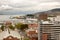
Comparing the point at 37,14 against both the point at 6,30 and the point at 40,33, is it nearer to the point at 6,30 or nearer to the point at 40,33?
the point at 40,33

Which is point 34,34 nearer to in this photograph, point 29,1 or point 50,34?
point 50,34

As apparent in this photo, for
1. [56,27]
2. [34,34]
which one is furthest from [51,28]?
[34,34]

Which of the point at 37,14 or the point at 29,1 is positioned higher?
the point at 29,1

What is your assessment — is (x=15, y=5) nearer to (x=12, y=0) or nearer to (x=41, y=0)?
(x=12, y=0)

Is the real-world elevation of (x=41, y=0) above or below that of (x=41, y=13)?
above

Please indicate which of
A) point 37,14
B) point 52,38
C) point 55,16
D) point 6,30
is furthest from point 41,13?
point 6,30

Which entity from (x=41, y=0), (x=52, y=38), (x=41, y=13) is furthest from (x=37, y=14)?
(x=52, y=38)

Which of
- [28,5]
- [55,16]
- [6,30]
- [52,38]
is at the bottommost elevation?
[52,38]
